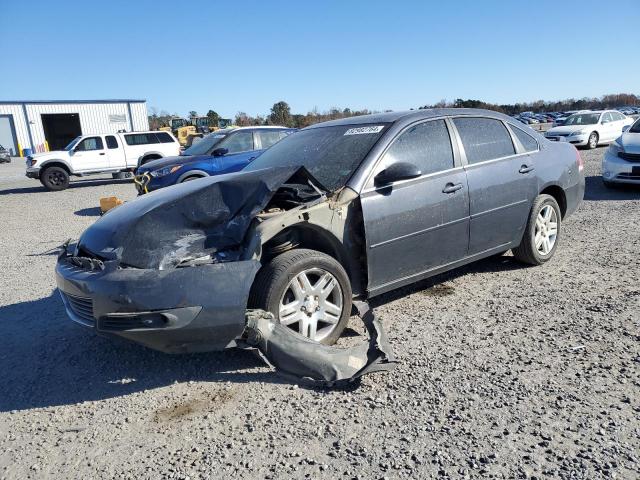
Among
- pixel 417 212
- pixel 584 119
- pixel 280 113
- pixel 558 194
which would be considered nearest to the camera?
pixel 417 212

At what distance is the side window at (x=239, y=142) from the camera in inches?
418

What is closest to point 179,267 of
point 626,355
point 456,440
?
point 456,440

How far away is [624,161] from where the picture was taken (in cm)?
920

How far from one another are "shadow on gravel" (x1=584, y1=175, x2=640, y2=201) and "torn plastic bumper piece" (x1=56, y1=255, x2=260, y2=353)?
809 centimetres

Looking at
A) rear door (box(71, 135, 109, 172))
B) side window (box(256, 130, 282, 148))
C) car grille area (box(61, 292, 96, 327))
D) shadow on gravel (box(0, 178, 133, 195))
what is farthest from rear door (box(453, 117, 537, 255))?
rear door (box(71, 135, 109, 172))

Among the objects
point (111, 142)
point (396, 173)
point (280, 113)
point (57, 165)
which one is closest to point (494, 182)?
point (396, 173)

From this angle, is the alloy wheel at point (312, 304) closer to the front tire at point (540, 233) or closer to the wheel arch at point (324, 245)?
the wheel arch at point (324, 245)

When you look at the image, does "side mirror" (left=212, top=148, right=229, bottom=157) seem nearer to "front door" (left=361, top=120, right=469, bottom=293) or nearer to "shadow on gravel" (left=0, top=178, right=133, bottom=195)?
"front door" (left=361, top=120, right=469, bottom=293)

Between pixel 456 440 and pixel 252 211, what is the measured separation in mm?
1959

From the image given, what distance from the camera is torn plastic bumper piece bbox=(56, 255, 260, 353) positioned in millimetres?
2920

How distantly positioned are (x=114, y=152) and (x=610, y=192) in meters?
15.3

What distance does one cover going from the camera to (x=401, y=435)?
252 cm

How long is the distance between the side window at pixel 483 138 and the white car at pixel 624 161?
570 cm

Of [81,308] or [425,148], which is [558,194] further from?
[81,308]
